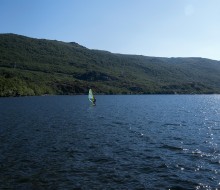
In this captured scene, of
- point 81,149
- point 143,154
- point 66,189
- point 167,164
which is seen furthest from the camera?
point 81,149

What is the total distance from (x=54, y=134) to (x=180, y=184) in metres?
32.5

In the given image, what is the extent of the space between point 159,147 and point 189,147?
15.0 ft

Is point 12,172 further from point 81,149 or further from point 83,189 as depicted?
point 81,149

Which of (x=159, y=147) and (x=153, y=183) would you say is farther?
(x=159, y=147)

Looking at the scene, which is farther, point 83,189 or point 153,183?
point 153,183

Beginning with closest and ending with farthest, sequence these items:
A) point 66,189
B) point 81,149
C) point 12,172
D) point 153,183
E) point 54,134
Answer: point 66,189 → point 153,183 → point 12,172 → point 81,149 → point 54,134

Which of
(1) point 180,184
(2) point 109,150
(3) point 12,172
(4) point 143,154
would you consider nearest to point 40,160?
(3) point 12,172

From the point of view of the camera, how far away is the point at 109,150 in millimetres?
40875

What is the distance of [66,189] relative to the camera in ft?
84.6

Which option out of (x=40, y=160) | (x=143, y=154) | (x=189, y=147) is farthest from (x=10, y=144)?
(x=189, y=147)

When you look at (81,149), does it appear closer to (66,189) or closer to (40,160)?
(40,160)

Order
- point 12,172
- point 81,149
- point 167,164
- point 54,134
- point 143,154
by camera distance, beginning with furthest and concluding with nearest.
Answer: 1. point 54,134
2. point 81,149
3. point 143,154
4. point 167,164
5. point 12,172

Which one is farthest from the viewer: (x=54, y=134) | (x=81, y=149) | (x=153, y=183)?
(x=54, y=134)

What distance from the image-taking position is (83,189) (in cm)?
2580
